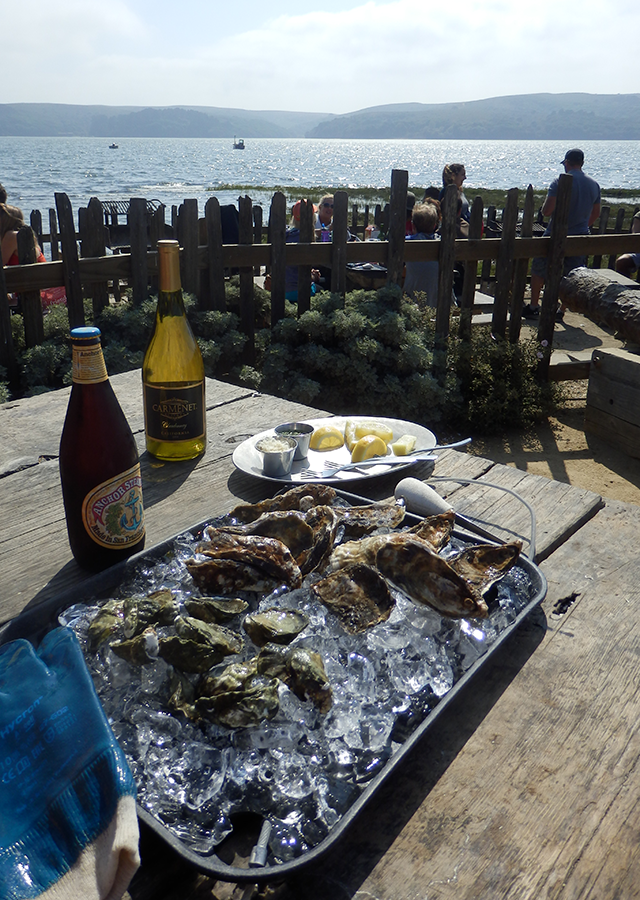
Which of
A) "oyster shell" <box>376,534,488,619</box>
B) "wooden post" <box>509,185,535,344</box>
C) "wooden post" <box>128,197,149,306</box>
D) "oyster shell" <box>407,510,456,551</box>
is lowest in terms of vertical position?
"wooden post" <box>509,185,535,344</box>

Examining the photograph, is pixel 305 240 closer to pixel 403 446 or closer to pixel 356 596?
pixel 403 446

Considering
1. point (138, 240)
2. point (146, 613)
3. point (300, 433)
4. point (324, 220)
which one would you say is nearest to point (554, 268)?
point (324, 220)

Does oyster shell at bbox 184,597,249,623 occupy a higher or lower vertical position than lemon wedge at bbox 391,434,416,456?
higher

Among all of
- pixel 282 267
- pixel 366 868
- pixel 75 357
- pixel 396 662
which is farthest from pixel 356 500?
pixel 282 267

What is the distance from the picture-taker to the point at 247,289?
6.36 metres

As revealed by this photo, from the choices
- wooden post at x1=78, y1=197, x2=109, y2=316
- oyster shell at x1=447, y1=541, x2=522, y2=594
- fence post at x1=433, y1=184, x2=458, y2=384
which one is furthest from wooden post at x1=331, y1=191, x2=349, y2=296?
oyster shell at x1=447, y1=541, x2=522, y2=594

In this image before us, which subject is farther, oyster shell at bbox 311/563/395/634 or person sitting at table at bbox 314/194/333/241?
person sitting at table at bbox 314/194/333/241

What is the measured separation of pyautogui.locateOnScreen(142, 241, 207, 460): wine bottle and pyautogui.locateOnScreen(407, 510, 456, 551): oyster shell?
0.87 m

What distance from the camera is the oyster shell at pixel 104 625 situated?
1.10m

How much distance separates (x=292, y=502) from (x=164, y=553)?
13.5 inches

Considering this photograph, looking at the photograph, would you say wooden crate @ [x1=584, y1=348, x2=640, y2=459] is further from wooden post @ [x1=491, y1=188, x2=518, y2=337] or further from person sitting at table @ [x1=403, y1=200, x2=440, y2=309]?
person sitting at table @ [x1=403, y1=200, x2=440, y2=309]

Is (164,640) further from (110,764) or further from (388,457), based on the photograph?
(388,457)

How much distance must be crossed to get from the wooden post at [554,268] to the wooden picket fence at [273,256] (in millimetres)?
11

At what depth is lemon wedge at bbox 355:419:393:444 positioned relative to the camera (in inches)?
85.9
